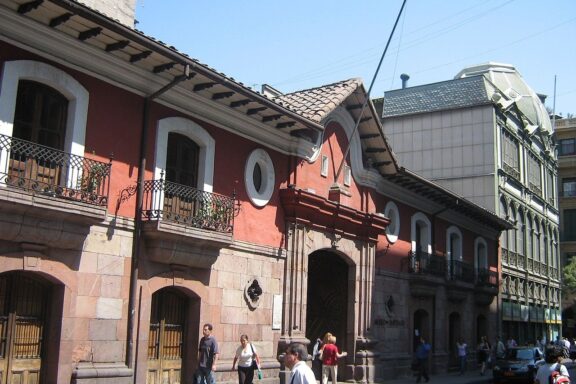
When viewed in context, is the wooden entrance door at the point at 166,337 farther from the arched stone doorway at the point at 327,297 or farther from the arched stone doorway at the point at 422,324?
the arched stone doorway at the point at 422,324

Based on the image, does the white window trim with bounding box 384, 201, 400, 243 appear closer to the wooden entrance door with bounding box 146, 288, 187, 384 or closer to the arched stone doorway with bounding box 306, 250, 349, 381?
the arched stone doorway with bounding box 306, 250, 349, 381

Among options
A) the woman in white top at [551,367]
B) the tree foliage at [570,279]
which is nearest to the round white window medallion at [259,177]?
the woman in white top at [551,367]

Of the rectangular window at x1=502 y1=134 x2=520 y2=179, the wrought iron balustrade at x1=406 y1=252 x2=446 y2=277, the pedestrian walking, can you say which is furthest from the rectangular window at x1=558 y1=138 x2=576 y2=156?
the pedestrian walking

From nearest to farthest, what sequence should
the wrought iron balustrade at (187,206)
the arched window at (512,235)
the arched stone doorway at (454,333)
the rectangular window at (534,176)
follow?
the wrought iron balustrade at (187,206)
the arched stone doorway at (454,333)
the arched window at (512,235)
the rectangular window at (534,176)

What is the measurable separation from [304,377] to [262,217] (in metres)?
11.2

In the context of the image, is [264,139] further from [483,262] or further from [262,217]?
[483,262]

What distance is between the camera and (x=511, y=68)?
155 ft

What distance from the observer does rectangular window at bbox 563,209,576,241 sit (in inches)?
2387

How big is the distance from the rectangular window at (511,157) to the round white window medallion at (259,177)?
2365cm

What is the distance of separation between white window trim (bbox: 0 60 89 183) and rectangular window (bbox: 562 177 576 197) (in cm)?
5621

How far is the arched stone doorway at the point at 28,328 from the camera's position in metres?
12.3

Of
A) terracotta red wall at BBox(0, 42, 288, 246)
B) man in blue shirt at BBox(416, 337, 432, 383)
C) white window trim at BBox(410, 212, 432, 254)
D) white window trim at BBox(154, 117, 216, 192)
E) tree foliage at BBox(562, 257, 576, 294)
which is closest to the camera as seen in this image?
terracotta red wall at BBox(0, 42, 288, 246)

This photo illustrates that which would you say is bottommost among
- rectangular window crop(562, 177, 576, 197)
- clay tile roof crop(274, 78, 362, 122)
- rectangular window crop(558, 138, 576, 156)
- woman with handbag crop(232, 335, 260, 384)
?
woman with handbag crop(232, 335, 260, 384)

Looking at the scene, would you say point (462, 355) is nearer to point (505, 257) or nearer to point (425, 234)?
point (425, 234)
